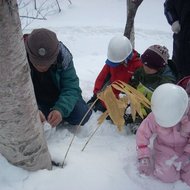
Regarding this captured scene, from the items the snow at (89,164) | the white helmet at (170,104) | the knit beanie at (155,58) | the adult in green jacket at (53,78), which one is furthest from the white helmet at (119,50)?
the white helmet at (170,104)

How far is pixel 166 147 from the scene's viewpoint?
203 centimetres

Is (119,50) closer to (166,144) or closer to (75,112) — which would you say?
(75,112)

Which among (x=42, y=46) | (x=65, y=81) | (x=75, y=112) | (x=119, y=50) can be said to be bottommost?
(x=75, y=112)

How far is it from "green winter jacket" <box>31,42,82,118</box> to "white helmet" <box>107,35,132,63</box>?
36 centimetres

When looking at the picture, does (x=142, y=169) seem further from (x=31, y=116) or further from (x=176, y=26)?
(x=176, y=26)

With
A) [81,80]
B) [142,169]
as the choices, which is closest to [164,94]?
[142,169]

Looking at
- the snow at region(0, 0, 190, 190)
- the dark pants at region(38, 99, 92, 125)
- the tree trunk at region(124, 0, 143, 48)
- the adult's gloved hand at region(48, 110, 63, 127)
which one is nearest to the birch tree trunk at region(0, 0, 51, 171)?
the snow at region(0, 0, 190, 190)

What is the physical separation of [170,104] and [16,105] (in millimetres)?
787

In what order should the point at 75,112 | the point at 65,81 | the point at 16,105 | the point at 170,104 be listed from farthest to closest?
the point at 75,112, the point at 65,81, the point at 170,104, the point at 16,105

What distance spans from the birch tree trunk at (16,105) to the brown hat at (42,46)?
589mm

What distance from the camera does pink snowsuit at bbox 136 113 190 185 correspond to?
1960 millimetres

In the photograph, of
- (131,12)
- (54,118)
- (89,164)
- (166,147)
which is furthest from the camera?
(131,12)

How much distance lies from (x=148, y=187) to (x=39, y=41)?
1.05 m

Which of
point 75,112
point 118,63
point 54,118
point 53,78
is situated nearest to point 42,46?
point 53,78
